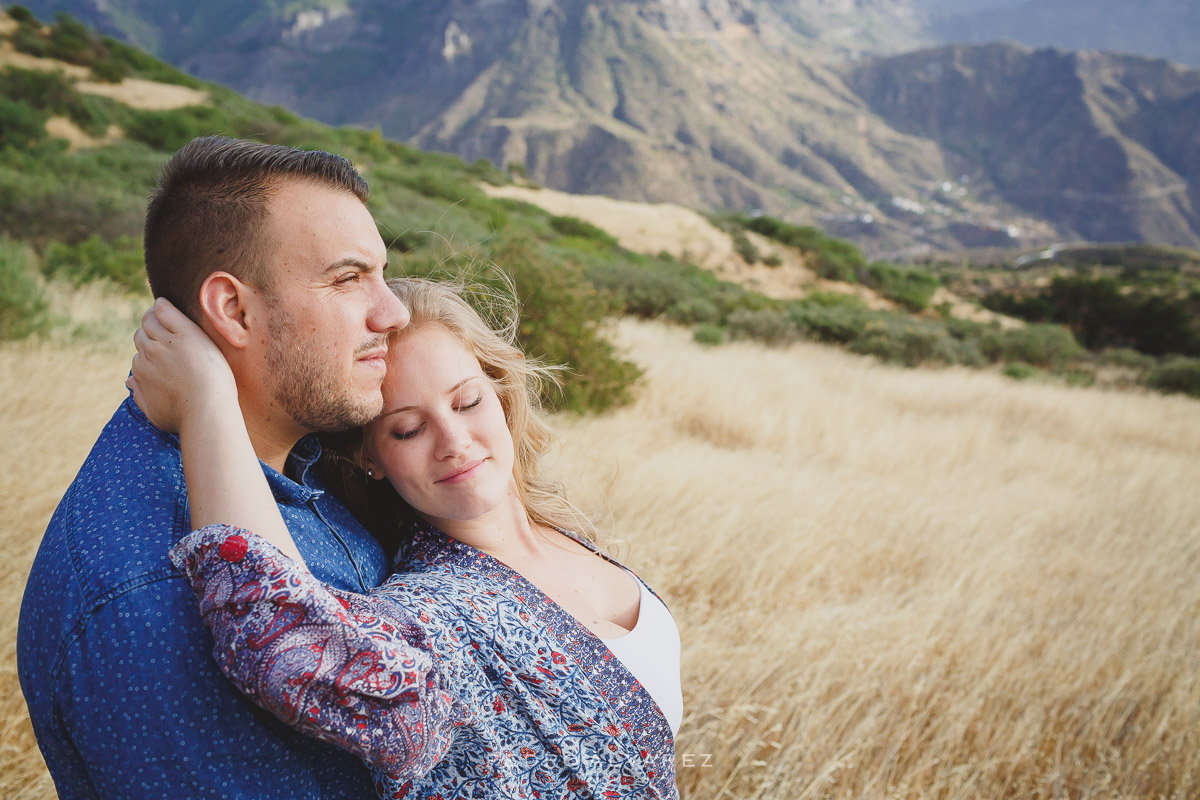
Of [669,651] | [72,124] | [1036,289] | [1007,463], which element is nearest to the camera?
[669,651]

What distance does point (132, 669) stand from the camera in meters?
0.90

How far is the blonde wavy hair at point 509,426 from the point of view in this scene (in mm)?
1688

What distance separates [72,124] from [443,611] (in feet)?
83.9

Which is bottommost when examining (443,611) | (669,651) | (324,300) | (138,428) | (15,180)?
(15,180)

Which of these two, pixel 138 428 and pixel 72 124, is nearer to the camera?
pixel 138 428

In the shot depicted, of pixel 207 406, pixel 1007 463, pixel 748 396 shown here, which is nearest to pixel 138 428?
pixel 207 406

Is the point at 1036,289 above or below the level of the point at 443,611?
above

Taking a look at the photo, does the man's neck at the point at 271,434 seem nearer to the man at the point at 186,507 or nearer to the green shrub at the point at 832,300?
the man at the point at 186,507

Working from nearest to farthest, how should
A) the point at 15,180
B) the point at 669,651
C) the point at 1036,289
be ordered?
the point at 669,651 < the point at 15,180 < the point at 1036,289

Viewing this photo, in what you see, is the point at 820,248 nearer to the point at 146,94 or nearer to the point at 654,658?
the point at 146,94

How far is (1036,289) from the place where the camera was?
111ft

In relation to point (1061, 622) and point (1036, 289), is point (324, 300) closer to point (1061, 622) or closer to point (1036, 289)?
point (1061, 622)

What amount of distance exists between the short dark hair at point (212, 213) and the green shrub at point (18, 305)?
616 cm

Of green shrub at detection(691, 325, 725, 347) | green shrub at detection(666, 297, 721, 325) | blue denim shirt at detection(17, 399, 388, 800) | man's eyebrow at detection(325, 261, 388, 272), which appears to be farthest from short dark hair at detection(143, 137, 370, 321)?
green shrub at detection(666, 297, 721, 325)
